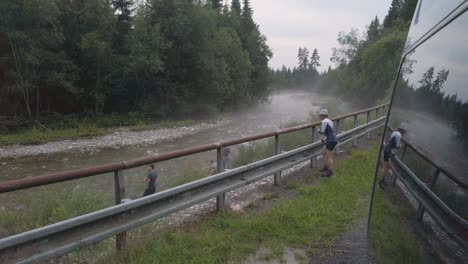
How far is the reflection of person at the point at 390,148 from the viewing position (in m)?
2.08

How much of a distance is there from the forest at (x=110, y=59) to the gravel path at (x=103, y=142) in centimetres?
661

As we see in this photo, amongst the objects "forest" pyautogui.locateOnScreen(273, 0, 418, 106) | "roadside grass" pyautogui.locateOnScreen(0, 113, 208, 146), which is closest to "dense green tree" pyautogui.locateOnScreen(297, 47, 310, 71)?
"forest" pyautogui.locateOnScreen(273, 0, 418, 106)

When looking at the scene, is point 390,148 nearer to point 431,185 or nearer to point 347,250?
point 431,185

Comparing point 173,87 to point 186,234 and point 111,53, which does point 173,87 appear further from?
point 186,234

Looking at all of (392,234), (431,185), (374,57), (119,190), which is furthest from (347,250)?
(374,57)

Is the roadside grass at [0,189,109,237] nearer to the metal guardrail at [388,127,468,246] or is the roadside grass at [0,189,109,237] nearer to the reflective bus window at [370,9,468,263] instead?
the reflective bus window at [370,9,468,263]

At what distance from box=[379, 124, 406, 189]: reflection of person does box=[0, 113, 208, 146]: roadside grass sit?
84.2ft

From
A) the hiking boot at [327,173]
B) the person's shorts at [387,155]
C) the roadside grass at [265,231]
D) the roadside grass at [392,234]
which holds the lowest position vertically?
the hiking boot at [327,173]

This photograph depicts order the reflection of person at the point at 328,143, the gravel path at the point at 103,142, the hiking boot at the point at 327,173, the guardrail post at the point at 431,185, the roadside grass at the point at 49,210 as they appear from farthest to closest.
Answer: the gravel path at the point at 103,142 < the reflection of person at the point at 328,143 < the hiking boot at the point at 327,173 < the roadside grass at the point at 49,210 < the guardrail post at the point at 431,185

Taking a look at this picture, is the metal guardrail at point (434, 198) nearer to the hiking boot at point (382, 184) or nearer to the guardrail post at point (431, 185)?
the guardrail post at point (431, 185)

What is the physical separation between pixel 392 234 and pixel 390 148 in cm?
63

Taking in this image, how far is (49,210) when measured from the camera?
5.41 meters

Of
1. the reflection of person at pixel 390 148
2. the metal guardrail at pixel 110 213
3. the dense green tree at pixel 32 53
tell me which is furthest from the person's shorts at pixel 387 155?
the dense green tree at pixel 32 53

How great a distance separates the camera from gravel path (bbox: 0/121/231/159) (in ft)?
68.7
